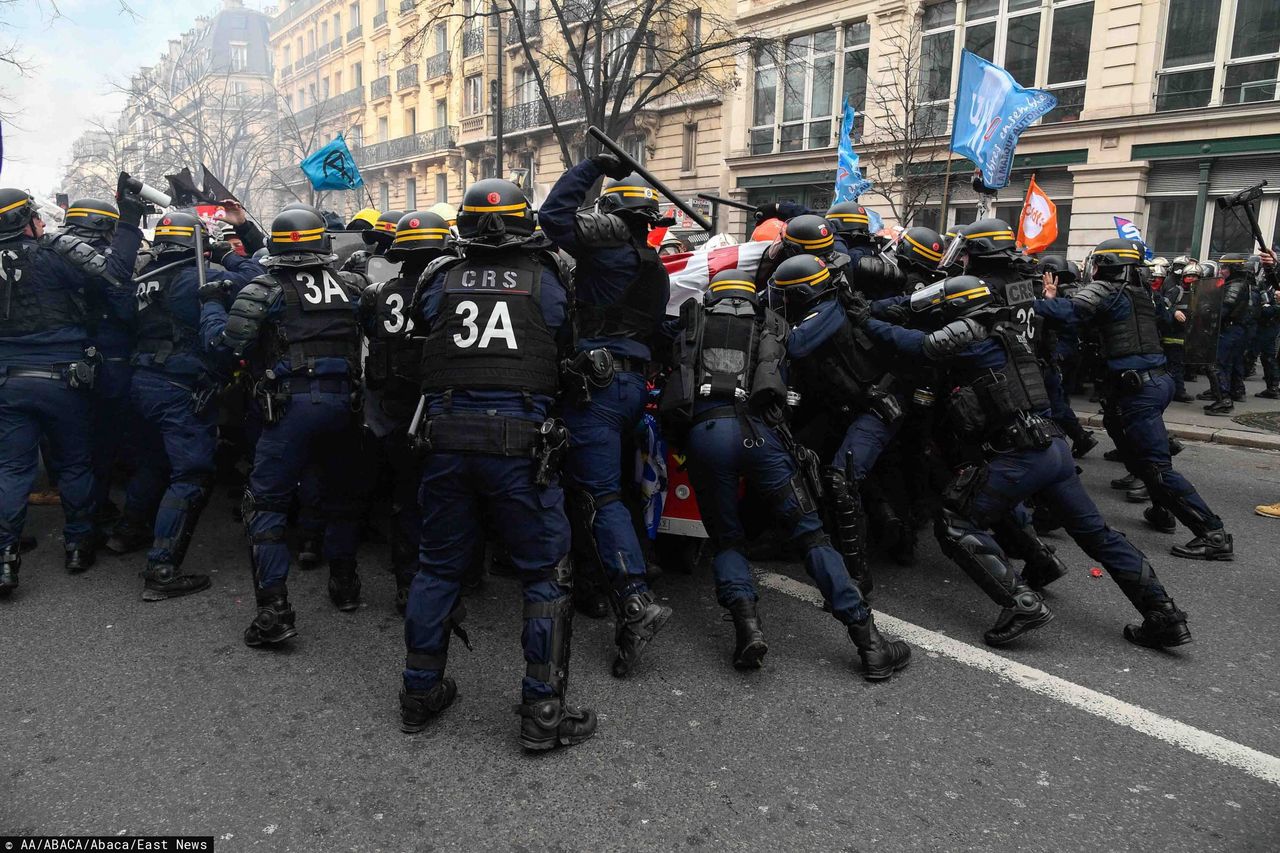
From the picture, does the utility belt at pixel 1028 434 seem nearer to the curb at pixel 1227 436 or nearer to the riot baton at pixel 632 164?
the riot baton at pixel 632 164

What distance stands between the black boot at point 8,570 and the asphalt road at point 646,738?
0.57 ft

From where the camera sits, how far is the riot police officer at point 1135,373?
5.45m

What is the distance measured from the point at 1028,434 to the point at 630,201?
2.22 meters

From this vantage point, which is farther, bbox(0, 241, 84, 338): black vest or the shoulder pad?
bbox(0, 241, 84, 338): black vest

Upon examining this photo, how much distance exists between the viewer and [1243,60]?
15.8m

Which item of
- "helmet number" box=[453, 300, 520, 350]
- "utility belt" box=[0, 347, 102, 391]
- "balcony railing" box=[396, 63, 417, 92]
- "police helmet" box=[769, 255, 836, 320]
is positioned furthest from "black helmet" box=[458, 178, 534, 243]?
"balcony railing" box=[396, 63, 417, 92]

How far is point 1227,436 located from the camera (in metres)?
9.28

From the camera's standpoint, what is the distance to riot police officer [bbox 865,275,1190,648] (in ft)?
13.3

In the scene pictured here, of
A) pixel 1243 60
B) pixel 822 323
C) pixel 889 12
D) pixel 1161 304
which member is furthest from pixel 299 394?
pixel 889 12

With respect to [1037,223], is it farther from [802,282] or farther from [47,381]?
[47,381]

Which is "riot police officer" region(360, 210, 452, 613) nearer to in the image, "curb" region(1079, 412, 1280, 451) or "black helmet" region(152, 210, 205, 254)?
"black helmet" region(152, 210, 205, 254)

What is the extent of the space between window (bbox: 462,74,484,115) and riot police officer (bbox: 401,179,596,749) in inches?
1463

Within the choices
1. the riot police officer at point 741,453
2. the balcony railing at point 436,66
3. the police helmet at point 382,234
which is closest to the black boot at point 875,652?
the riot police officer at point 741,453

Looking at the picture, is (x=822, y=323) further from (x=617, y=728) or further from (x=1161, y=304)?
(x=1161, y=304)
